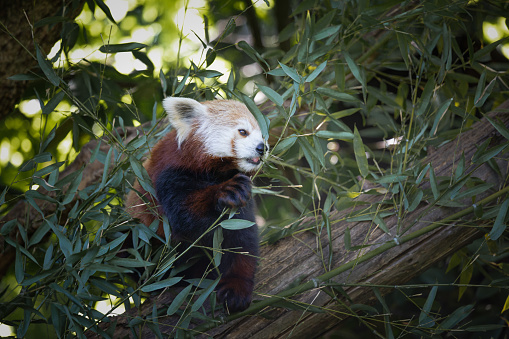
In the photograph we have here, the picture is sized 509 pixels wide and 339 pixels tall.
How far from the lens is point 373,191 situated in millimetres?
2082

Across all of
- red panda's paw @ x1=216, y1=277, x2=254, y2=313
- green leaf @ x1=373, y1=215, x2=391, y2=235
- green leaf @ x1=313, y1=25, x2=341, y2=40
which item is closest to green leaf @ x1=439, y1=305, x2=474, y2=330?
green leaf @ x1=373, y1=215, x2=391, y2=235

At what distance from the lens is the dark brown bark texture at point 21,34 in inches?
87.0

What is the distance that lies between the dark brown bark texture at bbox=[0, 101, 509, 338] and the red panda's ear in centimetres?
69

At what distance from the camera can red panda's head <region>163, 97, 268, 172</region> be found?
1877mm

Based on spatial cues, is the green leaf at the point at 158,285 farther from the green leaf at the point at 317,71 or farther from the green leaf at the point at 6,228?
the green leaf at the point at 317,71

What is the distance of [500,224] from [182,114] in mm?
1413

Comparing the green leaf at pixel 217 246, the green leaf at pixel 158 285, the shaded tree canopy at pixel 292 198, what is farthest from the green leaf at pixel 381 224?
the green leaf at pixel 158 285

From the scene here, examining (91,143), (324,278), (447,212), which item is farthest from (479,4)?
(91,143)

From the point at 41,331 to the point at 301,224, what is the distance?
1.44 metres

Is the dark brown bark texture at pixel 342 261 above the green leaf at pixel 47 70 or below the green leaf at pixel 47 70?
below

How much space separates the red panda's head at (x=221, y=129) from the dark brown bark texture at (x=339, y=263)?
1.64 ft

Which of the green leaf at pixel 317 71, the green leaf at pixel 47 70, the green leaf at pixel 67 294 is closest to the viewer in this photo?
the green leaf at pixel 67 294

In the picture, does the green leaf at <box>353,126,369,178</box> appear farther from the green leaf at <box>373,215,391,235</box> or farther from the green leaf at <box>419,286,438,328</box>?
the green leaf at <box>419,286,438,328</box>

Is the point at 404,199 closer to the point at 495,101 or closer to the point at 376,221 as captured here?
the point at 376,221
